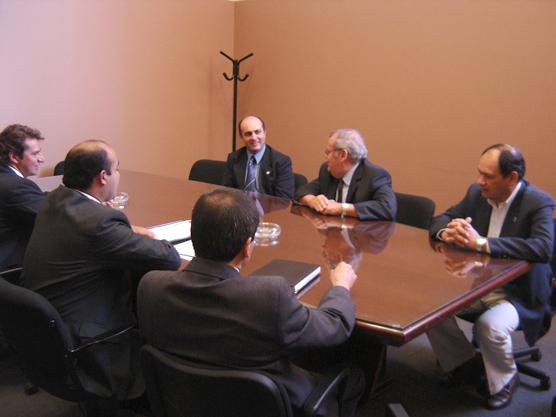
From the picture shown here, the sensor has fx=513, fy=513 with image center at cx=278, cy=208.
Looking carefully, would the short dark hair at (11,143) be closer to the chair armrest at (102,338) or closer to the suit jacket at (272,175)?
the chair armrest at (102,338)

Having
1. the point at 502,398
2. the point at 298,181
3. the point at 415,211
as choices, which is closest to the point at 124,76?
the point at 298,181

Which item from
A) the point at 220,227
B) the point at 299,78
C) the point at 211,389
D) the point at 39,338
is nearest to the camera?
the point at 211,389

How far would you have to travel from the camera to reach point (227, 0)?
5.62 meters

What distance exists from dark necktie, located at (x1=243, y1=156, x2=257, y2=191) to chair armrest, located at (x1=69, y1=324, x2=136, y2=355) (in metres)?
1.83

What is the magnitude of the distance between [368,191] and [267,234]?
2.54ft

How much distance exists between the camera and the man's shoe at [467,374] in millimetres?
2494

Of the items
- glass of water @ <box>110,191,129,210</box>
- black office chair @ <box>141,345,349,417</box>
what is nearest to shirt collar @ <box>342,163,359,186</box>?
glass of water @ <box>110,191,129,210</box>

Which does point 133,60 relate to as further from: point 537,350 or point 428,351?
point 537,350

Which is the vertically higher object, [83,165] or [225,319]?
[83,165]

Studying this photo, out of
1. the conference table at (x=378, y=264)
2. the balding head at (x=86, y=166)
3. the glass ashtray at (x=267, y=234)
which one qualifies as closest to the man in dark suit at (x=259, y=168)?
the conference table at (x=378, y=264)

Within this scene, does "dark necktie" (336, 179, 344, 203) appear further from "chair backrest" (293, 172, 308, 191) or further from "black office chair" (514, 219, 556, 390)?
"black office chair" (514, 219, 556, 390)

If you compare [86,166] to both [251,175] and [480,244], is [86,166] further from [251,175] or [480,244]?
[251,175]

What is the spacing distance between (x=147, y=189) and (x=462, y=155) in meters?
2.49

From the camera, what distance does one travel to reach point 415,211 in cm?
289
